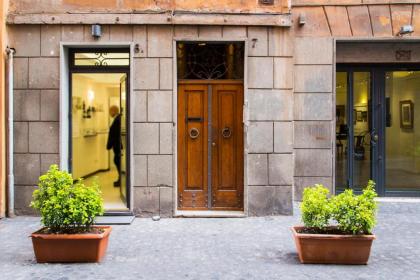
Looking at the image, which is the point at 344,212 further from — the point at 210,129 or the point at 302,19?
the point at 302,19

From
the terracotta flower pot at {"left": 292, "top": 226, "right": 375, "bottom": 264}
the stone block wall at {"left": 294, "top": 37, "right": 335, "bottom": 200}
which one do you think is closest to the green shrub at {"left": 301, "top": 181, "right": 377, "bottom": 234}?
the terracotta flower pot at {"left": 292, "top": 226, "right": 375, "bottom": 264}


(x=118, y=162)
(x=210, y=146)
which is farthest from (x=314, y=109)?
(x=118, y=162)

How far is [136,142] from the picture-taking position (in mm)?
10461

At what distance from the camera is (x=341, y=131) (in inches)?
472

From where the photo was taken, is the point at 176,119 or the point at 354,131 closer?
the point at 176,119

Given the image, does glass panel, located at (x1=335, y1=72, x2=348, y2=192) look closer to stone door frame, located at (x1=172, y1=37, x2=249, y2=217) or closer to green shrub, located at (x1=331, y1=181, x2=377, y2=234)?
stone door frame, located at (x1=172, y1=37, x2=249, y2=217)

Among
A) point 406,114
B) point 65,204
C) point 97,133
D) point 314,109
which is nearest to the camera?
point 65,204

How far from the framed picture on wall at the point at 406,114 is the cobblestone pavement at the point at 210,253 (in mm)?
2551

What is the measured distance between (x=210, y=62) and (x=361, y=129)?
13.0 ft

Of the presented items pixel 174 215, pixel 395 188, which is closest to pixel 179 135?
pixel 174 215

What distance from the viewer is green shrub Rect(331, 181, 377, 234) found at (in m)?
7.16

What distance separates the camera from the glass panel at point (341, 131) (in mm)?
11938

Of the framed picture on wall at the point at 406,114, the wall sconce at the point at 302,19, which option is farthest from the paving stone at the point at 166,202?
the framed picture on wall at the point at 406,114

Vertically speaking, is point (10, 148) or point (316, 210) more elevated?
point (10, 148)
